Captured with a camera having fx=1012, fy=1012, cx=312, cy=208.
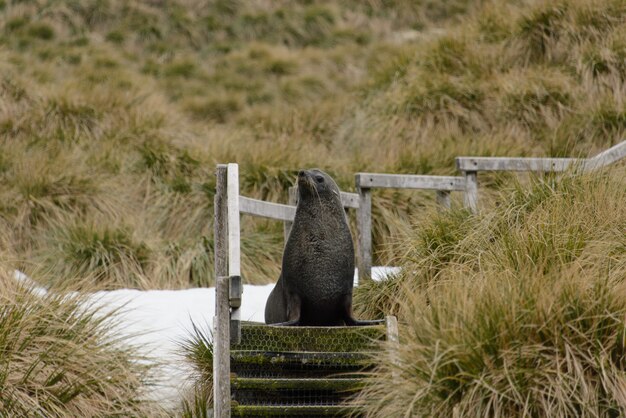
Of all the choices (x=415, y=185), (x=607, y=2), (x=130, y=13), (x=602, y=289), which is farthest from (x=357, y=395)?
(x=130, y=13)

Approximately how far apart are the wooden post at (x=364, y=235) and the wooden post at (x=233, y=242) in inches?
82.2

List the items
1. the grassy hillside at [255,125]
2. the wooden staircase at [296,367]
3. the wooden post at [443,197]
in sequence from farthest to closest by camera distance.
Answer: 1. the grassy hillside at [255,125]
2. the wooden post at [443,197]
3. the wooden staircase at [296,367]

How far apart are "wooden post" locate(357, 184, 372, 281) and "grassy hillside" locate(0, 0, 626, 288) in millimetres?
862

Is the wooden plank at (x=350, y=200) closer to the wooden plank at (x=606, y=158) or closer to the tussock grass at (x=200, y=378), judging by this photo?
the wooden plank at (x=606, y=158)

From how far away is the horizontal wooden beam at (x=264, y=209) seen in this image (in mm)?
6496

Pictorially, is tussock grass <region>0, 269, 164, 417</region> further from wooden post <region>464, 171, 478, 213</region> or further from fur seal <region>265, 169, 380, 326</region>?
wooden post <region>464, 171, 478, 213</region>

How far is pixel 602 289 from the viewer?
436 cm

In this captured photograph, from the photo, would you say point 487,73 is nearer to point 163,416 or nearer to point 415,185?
point 415,185

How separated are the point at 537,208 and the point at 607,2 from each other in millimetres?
6648

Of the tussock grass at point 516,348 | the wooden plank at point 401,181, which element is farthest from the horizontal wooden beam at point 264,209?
→ the tussock grass at point 516,348

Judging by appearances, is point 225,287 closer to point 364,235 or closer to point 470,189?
point 364,235

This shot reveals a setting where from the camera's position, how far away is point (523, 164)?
7.08 m

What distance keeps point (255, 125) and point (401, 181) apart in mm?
5391

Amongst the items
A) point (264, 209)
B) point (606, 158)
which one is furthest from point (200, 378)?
point (606, 158)
